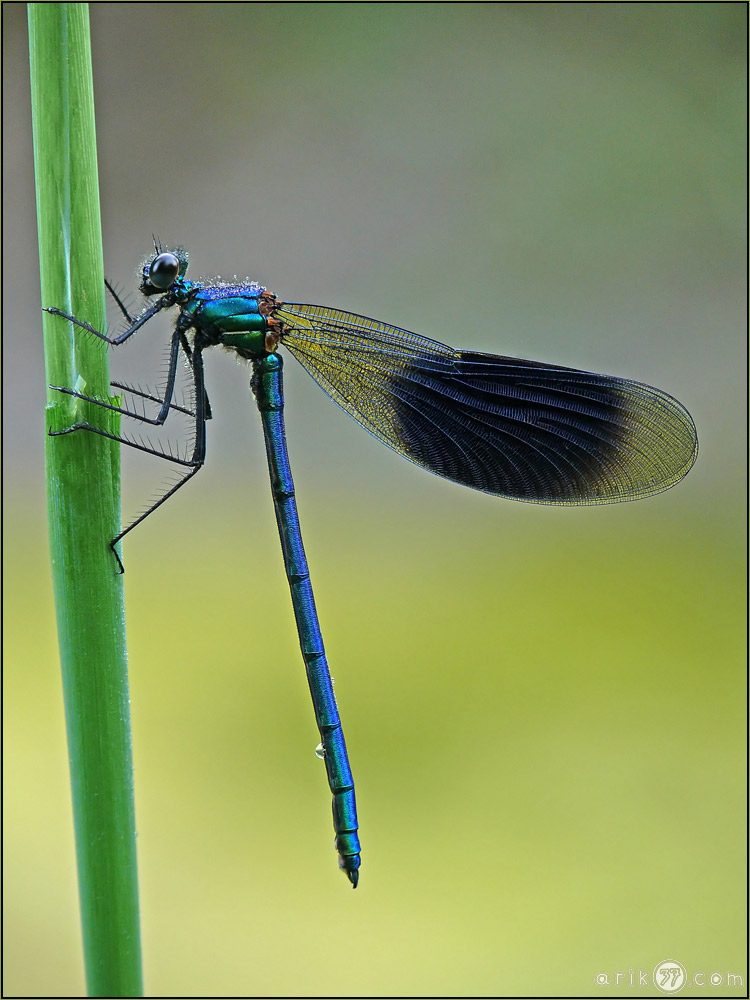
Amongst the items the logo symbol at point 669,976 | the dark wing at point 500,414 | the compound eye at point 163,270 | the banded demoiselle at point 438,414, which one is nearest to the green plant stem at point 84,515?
the compound eye at point 163,270

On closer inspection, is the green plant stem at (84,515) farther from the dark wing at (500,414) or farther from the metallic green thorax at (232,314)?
the dark wing at (500,414)

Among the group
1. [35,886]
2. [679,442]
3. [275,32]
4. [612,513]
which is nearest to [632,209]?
[612,513]

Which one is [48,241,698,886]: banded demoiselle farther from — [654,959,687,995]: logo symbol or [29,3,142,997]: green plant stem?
[654,959,687,995]: logo symbol

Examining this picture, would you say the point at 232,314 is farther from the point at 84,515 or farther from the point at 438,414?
the point at 84,515

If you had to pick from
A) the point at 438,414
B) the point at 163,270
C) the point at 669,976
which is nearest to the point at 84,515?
the point at 163,270

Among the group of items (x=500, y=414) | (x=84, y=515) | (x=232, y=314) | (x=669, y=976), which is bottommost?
(x=669, y=976)

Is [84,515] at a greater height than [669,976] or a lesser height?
greater
